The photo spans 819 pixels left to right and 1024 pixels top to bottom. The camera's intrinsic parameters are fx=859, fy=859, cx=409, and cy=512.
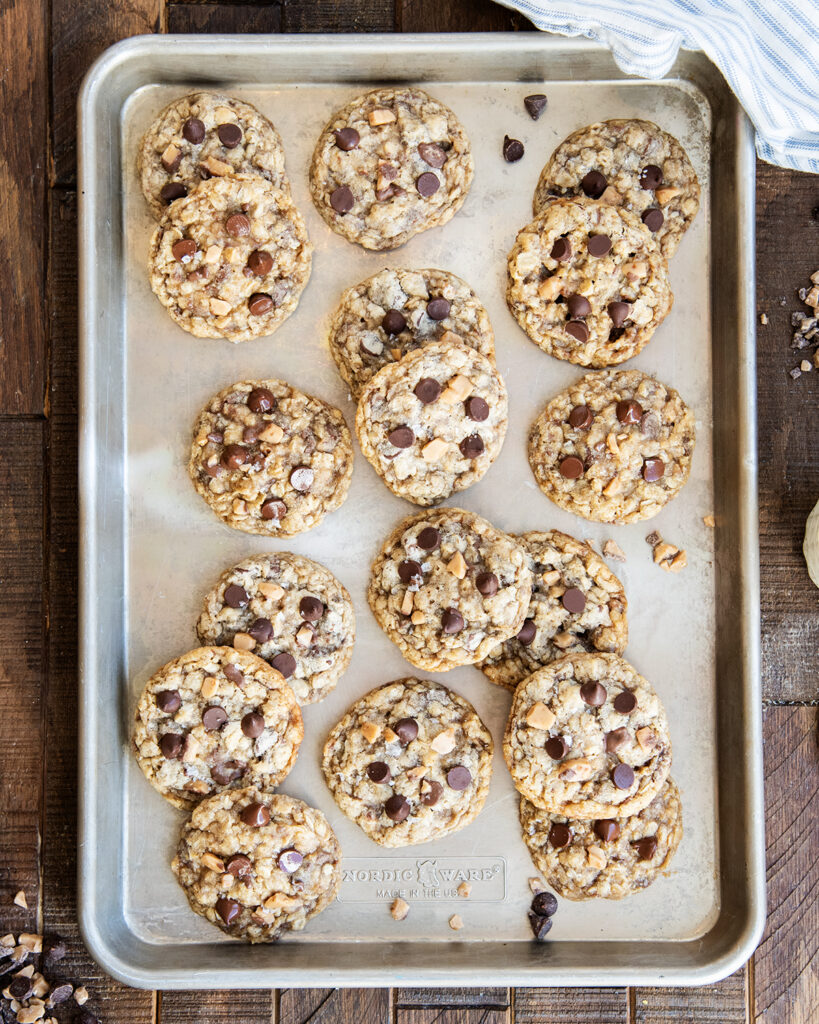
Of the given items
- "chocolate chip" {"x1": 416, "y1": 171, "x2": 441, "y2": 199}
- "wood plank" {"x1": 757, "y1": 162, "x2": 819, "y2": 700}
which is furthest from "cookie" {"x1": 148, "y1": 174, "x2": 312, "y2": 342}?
"wood plank" {"x1": 757, "y1": 162, "x2": 819, "y2": 700}

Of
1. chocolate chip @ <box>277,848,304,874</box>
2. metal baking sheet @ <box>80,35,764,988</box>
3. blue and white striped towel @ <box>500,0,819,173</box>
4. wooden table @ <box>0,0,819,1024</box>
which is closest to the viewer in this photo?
blue and white striped towel @ <box>500,0,819,173</box>

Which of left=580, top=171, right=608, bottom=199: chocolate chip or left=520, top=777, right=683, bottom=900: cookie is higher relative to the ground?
left=580, top=171, right=608, bottom=199: chocolate chip

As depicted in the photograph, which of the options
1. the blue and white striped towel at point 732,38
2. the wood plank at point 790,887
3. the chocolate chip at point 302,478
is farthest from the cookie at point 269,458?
the wood plank at point 790,887

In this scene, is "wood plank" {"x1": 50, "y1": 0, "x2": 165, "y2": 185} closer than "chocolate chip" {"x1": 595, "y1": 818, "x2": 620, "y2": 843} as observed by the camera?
No

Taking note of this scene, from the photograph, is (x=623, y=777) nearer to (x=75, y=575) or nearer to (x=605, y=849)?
(x=605, y=849)

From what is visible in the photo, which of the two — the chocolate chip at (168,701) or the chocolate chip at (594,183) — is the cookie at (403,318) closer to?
the chocolate chip at (594,183)

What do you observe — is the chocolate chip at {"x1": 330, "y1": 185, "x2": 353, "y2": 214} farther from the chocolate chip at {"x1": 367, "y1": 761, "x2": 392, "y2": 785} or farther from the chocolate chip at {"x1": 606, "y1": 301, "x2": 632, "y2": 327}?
the chocolate chip at {"x1": 367, "y1": 761, "x2": 392, "y2": 785}
